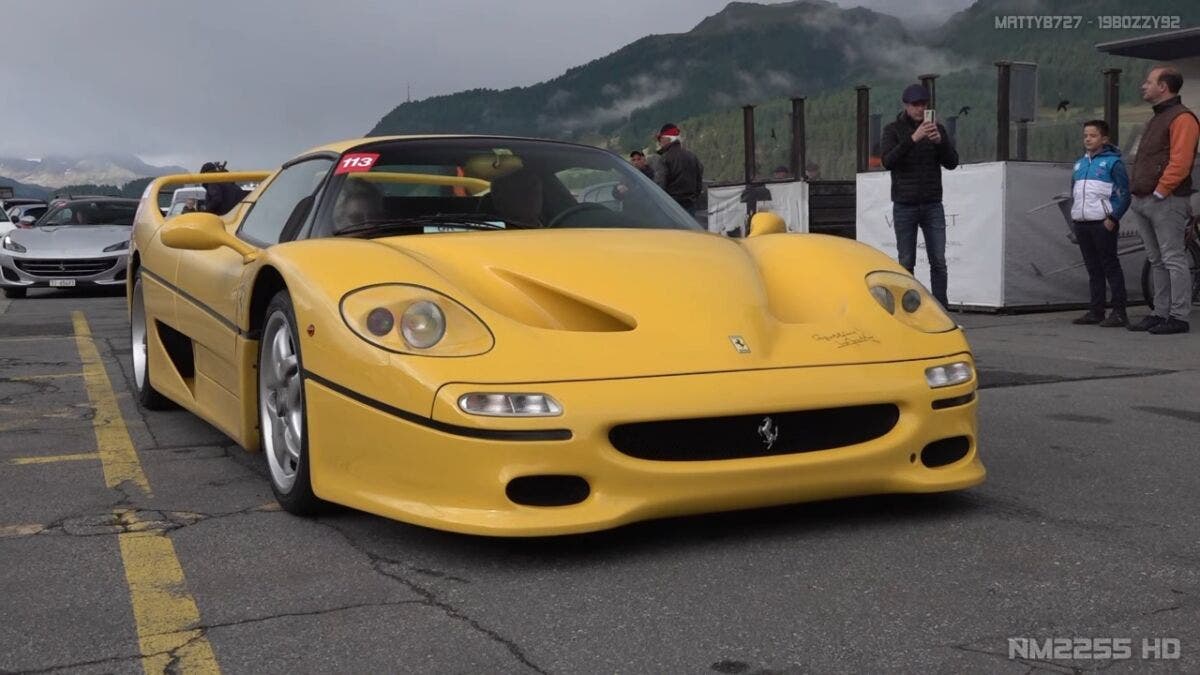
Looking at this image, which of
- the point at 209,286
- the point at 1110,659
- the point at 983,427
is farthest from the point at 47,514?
the point at 983,427

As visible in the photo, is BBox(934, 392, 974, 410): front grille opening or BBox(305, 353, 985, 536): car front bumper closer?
BBox(305, 353, 985, 536): car front bumper

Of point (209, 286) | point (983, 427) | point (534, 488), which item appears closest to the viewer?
point (534, 488)

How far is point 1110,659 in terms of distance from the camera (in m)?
2.32

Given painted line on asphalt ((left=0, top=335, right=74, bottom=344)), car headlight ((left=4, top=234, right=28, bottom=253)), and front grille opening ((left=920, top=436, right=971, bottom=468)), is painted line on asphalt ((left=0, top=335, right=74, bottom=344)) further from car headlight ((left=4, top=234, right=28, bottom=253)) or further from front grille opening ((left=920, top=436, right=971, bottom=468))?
front grille opening ((left=920, top=436, right=971, bottom=468))

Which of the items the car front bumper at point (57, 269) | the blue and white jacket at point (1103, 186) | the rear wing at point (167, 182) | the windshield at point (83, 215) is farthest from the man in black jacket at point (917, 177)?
the windshield at point (83, 215)

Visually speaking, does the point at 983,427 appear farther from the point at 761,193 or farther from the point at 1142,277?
the point at 761,193

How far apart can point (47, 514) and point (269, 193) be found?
5.52 ft

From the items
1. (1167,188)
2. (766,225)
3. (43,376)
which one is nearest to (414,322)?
(766,225)

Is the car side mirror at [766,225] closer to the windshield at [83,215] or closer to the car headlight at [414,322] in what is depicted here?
the car headlight at [414,322]

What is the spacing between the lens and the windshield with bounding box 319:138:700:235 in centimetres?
420

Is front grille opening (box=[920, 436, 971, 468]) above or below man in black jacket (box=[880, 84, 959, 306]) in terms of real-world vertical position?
below

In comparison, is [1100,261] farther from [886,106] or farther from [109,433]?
[109,433]

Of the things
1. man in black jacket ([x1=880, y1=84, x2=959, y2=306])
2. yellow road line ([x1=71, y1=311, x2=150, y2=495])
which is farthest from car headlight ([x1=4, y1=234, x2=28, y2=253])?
man in black jacket ([x1=880, y1=84, x2=959, y2=306])

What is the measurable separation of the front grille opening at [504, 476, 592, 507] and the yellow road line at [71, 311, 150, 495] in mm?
1573
